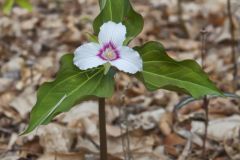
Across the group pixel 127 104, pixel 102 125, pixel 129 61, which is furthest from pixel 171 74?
pixel 127 104

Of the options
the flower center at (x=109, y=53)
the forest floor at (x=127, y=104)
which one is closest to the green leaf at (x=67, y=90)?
the flower center at (x=109, y=53)

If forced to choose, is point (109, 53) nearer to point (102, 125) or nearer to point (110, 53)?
point (110, 53)

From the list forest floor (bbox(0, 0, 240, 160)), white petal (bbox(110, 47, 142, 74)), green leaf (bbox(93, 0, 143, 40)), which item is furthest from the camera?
forest floor (bbox(0, 0, 240, 160))

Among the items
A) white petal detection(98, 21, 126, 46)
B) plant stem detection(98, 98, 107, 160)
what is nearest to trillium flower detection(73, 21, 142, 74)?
white petal detection(98, 21, 126, 46)

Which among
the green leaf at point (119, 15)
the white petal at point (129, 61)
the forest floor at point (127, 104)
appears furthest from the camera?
the forest floor at point (127, 104)

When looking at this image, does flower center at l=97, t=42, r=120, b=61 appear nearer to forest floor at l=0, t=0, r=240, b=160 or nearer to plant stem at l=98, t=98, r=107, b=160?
plant stem at l=98, t=98, r=107, b=160

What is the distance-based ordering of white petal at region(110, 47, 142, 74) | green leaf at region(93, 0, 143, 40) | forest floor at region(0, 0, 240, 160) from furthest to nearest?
forest floor at region(0, 0, 240, 160) < green leaf at region(93, 0, 143, 40) < white petal at region(110, 47, 142, 74)

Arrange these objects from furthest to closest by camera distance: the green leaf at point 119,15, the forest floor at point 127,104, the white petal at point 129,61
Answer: the forest floor at point 127,104 < the green leaf at point 119,15 < the white petal at point 129,61

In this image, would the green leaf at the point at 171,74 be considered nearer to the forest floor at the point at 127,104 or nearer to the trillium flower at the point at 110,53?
the trillium flower at the point at 110,53
